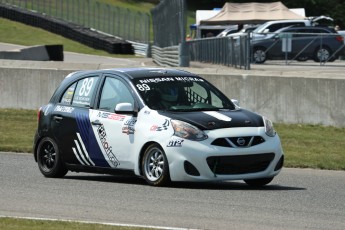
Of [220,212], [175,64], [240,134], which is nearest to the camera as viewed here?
[220,212]

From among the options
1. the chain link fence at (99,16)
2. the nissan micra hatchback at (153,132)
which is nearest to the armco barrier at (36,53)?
the chain link fence at (99,16)

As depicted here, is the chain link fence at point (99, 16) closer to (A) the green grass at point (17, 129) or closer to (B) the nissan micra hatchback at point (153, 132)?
(A) the green grass at point (17, 129)

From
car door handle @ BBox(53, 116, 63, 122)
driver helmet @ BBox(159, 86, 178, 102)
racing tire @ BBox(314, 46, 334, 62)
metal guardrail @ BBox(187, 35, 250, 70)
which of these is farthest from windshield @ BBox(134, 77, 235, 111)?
racing tire @ BBox(314, 46, 334, 62)

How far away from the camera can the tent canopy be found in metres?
59.2

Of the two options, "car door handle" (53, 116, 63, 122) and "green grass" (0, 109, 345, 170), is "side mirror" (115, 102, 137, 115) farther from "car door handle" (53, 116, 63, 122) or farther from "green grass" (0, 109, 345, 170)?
"green grass" (0, 109, 345, 170)

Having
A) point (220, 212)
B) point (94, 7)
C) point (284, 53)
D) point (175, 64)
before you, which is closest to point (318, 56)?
point (284, 53)

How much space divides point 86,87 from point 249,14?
47.5 meters

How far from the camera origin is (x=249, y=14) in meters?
60.2

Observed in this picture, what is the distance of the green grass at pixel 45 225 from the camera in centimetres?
879

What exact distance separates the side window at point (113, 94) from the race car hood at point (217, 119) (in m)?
0.75

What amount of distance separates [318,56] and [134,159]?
22.9 metres

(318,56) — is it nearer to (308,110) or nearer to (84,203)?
(308,110)

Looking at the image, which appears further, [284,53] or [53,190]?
[284,53]

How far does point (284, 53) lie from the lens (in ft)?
114
